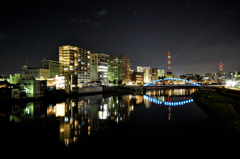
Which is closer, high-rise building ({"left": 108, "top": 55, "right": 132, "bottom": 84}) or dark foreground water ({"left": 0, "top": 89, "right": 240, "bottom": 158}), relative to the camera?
dark foreground water ({"left": 0, "top": 89, "right": 240, "bottom": 158})

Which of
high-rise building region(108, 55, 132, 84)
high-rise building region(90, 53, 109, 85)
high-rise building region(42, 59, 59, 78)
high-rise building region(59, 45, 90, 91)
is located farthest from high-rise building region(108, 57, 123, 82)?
high-rise building region(42, 59, 59, 78)

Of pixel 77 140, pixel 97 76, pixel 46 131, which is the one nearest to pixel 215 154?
pixel 77 140

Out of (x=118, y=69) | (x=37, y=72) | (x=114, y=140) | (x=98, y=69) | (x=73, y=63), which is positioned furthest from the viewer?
(x=118, y=69)

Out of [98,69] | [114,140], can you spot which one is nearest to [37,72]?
[98,69]

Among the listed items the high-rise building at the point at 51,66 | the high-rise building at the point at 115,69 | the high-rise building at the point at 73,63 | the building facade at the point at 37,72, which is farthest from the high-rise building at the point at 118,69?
the building facade at the point at 37,72

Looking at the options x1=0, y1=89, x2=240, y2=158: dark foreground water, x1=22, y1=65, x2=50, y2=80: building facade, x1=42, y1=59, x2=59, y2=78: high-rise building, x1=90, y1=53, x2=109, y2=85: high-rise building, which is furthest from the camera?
x1=90, y1=53, x2=109, y2=85: high-rise building

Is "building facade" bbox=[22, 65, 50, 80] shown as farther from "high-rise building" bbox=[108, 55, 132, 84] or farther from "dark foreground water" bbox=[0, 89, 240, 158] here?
"dark foreground water" bbox=[0, 89, 240, 158]

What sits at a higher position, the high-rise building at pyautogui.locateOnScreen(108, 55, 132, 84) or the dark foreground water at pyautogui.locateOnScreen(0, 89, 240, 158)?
the high-rise building at pyautogui.locateOnScreen(108, 55, 132, 84)

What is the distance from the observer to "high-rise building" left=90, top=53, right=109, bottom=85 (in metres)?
66.7

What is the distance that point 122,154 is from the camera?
8500mm

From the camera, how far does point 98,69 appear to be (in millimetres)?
67625

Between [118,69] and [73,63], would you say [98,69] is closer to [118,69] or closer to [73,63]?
[73,63]

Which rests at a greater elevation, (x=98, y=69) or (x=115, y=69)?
(x=115, y=69)

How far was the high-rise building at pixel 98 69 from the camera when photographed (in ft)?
219
